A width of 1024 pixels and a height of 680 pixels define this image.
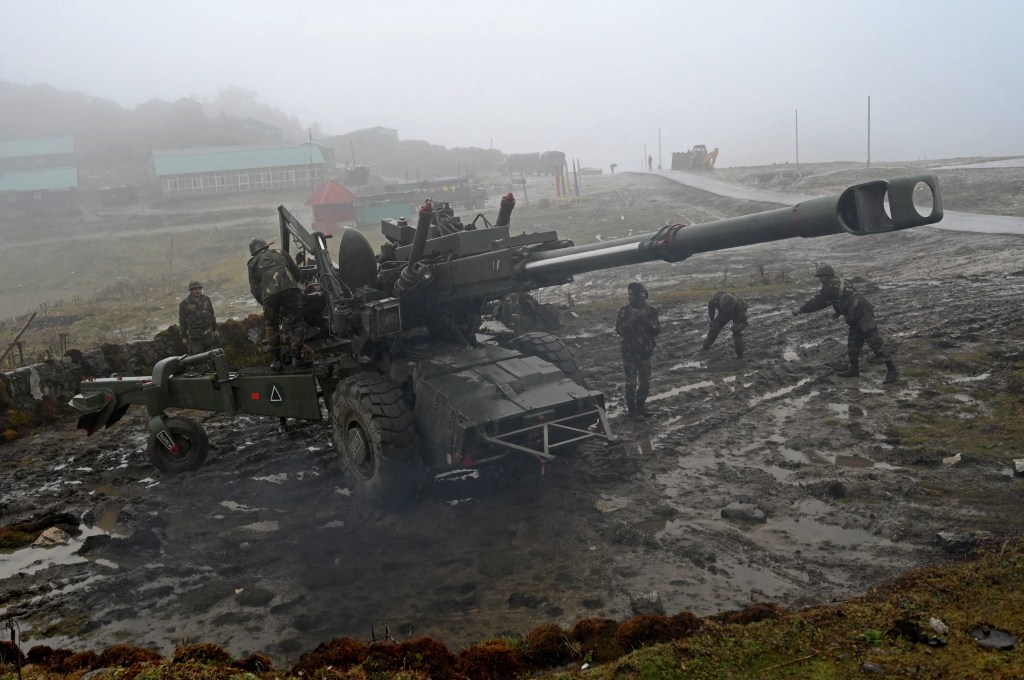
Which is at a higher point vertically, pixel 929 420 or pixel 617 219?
pixel 617 219

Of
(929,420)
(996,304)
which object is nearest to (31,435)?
(929,420)

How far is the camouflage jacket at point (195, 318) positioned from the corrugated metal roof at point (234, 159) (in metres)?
43.6

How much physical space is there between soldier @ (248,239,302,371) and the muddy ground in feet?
4.89

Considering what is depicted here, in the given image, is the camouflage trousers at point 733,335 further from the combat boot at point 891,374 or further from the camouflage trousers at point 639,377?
the camouflage trousers at point 639,377

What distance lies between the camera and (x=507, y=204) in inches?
351

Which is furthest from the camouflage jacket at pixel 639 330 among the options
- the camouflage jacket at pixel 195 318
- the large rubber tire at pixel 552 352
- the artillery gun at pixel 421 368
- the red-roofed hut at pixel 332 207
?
the red-roofed hut at pixel 332 207

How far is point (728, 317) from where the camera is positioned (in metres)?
13.2

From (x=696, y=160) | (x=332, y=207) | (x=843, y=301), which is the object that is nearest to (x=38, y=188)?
(x=332, y=207)

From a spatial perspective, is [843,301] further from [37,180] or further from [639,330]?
[37,180]

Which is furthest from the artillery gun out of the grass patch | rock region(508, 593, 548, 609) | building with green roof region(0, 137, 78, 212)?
building with green roof region(0, 137, 78, 212)

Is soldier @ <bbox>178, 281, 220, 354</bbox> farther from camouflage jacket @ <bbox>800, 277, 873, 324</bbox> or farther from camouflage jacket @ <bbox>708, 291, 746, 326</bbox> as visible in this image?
camouflage jacket @ <bbox>800, 277, 873, 324</bbox>

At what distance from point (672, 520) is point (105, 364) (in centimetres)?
1039

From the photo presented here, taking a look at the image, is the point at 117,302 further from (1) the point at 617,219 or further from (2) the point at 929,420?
(2) the point at 929,420

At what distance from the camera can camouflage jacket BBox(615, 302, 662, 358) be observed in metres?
10.9
